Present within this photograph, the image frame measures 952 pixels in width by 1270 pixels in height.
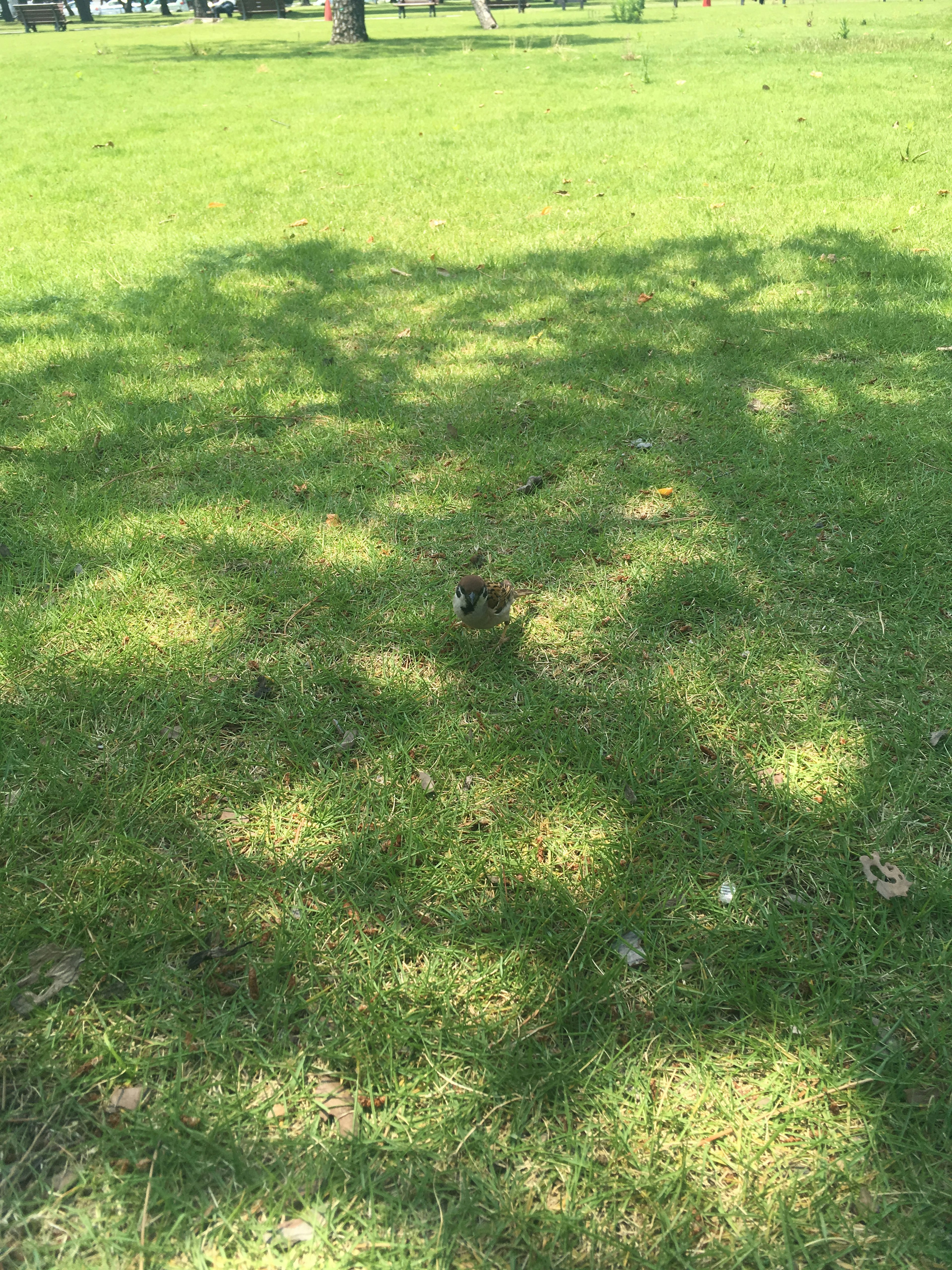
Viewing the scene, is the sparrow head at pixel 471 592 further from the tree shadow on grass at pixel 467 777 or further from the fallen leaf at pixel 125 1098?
the fallen leaf at pixel 125 1098

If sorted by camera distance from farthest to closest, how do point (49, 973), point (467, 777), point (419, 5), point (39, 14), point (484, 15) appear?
point (419, 5) → point (39, 14) → point (484, 15) → point (467, 777) → point (49, 973)

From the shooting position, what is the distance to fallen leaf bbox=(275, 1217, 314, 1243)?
5.30ft

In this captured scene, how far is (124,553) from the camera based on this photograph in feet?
11.6

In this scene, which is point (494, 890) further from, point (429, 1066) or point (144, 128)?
point (144, 128)

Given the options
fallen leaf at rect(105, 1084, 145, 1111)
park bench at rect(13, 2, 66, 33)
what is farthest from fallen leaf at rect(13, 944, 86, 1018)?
park bench at rect(13, 2, 66, 33)

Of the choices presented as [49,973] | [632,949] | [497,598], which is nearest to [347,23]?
[497,598]

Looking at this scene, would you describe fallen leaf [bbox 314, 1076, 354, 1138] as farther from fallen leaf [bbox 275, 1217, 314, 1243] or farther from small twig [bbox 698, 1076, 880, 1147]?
small twig [bbox 698, 1076, 880, 1147]

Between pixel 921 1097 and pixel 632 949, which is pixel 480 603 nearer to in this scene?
pixel 632 949

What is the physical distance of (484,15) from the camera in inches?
1019

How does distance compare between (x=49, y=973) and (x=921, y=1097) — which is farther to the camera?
(x=49, y=973)

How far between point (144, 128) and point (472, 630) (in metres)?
12.9

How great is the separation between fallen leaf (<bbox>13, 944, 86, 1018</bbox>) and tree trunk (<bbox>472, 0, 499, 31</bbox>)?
104 ft

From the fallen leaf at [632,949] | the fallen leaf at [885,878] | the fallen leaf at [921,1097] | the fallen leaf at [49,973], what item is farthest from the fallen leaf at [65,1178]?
the fallen leaf at [885,878]

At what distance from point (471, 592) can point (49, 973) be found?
1731 millimetres
